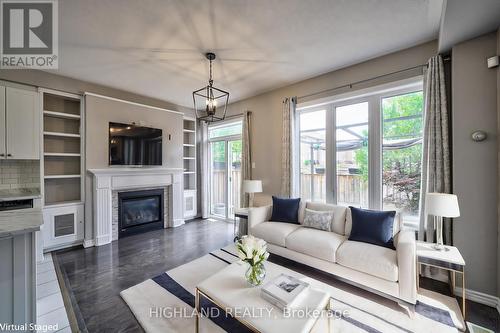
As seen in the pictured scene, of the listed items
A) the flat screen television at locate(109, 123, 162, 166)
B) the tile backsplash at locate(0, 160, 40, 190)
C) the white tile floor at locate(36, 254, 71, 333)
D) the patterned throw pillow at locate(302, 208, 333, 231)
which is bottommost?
the white tile floor at locate(36, 254, 71, 333)

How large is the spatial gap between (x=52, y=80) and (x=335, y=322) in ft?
17.7

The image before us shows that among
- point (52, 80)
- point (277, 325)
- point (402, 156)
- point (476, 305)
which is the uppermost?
point (52, 80)

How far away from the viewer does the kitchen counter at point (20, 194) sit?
2904 mm

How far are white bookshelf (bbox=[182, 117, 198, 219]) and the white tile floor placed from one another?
2866 mm

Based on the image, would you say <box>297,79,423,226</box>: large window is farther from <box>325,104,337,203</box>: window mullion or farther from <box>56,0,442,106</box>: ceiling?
<box>56,0,442,106</box>: ceiling

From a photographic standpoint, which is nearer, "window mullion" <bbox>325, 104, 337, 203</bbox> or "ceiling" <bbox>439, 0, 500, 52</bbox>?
"ceiling" <bbox>439, 0, 500, 52</bbox>

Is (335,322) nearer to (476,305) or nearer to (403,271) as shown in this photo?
(403,271)

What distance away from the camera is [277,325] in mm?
1358

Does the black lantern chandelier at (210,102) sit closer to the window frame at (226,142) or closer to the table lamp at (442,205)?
the window frame at (226,142)

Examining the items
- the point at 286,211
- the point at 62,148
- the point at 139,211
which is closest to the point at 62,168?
the point at 62,148

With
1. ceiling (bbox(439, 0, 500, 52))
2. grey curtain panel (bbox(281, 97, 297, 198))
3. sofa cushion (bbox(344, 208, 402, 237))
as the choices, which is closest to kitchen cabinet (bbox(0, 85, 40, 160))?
grey curtain panel (bbox(281, 97, 297, 198))

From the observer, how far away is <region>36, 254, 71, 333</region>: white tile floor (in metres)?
1.92

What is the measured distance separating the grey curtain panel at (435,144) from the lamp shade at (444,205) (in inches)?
18.3

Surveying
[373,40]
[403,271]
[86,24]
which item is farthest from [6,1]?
[403,271]
